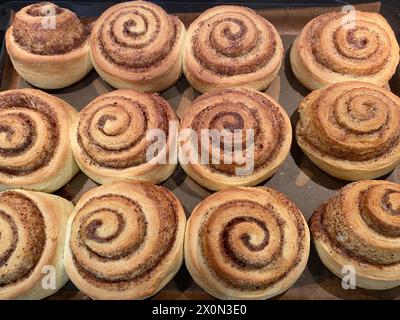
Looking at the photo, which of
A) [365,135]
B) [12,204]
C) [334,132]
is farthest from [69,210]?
[365,135]

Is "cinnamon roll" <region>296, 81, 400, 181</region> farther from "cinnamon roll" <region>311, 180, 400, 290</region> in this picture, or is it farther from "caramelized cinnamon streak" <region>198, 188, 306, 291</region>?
"caramelized cinnamon streak" <region>198, 188, 306, 291</region>

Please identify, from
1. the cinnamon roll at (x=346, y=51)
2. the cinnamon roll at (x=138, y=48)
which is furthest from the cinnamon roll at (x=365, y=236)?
the cinnamon roll at (x=138, y=48)

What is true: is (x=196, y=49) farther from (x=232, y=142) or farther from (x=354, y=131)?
(x=354, y=131)

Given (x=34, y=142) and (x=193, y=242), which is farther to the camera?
(x=34, y=142)

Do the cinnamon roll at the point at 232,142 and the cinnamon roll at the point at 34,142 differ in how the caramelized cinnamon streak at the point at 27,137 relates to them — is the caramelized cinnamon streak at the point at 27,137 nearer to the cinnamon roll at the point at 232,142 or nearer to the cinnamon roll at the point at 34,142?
the cinnamon roll at the point at 34,142

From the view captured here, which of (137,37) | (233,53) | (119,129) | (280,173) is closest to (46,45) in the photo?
(137,37)

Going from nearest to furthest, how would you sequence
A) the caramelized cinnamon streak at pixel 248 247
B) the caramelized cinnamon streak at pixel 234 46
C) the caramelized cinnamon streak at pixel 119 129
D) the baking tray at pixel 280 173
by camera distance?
the caramelized cinnamon streak at pixel 248 247 → the baking tray at pixel 280 173 → the caramelized cinnamon streak at pixel 119 129 → the caramelized cinnamon streak at pixel 234 46
